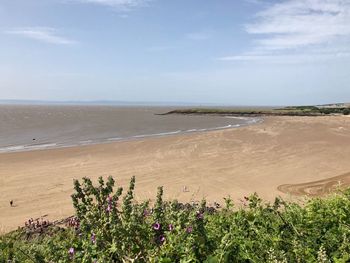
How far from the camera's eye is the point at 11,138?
97.6 feet

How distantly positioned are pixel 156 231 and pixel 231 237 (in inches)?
26.8

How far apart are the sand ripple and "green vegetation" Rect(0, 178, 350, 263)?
269 inches

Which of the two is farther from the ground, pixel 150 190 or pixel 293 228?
pixel 293 228

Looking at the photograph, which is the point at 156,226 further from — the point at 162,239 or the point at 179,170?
the point at 179,170

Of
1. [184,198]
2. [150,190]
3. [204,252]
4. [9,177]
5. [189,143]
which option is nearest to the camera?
[204,252]

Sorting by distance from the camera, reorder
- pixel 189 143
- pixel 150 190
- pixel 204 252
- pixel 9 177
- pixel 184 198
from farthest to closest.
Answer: pixel 189 143 → pixel 9 177 → pixel 150 190 → pixel 184 198 → pixel 204 252

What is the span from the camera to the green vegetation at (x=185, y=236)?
3023 mm

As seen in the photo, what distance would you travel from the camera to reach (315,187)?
11.4 metres

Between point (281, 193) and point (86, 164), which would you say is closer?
point (281, 193)

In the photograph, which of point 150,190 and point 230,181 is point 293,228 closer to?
point 150,190

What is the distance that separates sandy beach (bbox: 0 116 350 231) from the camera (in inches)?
425

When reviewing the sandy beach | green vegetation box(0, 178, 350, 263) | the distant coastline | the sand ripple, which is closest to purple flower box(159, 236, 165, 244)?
green vegetation box(0, 178, 350, 263)

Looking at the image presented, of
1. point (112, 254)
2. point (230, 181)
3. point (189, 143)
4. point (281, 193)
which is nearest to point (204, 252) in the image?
point (112, 254)

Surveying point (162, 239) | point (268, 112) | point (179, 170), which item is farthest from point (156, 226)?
point (268, 112)
